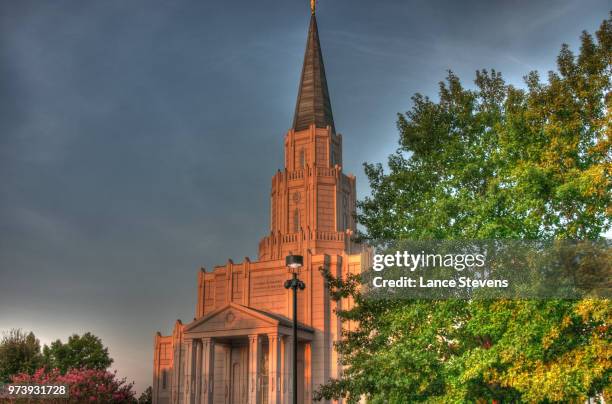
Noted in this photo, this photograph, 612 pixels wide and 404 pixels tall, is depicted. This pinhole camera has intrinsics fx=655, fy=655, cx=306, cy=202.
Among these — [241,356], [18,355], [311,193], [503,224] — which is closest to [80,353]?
[18,355]

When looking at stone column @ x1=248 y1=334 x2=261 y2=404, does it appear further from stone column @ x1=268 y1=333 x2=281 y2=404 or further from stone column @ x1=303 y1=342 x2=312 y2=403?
stone column @ x1=303 y1=342 x2=312 y2=403

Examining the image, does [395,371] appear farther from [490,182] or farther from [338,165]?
[338,165]

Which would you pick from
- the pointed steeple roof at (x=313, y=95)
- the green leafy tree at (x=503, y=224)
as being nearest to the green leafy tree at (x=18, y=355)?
the pointed steeple roof at (x=313, y=95)

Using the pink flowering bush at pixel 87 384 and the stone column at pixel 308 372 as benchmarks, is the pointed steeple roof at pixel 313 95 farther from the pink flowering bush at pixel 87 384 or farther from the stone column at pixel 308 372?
the pink flowering bush at pixel 87 384

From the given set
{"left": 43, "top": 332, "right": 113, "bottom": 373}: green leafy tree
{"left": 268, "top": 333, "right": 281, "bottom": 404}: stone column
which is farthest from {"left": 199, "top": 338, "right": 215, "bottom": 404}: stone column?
{"left": 43, "top": 332, "right": 113, "bottom": 373}: green leafy tree

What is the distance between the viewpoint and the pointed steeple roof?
63031 millimetres

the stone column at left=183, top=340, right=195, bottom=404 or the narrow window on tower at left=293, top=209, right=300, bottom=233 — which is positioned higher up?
the narrow window on tower at left=293, top=209, right=300, bottom=233

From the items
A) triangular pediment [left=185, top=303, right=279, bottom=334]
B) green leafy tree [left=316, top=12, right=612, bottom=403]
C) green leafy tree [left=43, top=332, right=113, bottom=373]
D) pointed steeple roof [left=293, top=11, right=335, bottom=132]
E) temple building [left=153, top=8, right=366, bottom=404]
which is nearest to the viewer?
green leafy tree [left=316, top=12, right=612, bottom=403]

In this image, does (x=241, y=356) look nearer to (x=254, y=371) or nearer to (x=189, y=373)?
(x=189, y=373)

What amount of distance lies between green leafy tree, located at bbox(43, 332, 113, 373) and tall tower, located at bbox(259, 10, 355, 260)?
30397 millimetres

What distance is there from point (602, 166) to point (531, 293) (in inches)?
169

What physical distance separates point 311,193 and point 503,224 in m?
37.2

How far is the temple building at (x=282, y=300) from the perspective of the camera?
47375mm

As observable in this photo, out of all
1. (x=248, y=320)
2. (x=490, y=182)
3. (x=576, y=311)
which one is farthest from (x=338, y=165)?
(x=576, y=311)
